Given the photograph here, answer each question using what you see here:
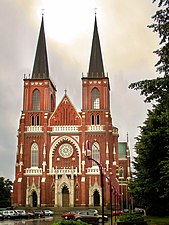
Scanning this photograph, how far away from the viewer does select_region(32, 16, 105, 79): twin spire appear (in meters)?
80.0

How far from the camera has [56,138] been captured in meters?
76.6

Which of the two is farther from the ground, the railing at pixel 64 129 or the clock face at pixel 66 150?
the railing at pixel 64 129

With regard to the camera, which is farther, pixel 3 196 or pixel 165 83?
pixel 3 196

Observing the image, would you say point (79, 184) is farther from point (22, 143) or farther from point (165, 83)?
point (165, 83)

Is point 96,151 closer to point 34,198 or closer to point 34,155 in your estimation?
point 34,155

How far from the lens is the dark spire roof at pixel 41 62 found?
80625 mm

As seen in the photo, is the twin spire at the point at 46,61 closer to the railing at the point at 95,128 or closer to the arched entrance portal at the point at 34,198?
the railing at the point at 95,128

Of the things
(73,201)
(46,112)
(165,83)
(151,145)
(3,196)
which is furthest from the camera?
(3,196)

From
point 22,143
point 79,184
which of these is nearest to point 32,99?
point 22,143

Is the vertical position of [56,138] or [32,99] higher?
[32,99]

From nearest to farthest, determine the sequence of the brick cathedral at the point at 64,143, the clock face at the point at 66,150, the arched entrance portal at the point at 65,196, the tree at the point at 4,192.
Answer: the brick cathedral at the point at 64,143 < the arched entrance portal at the point at 65,196 < the clock face at the point at 66,150 < the tree at the point at 4,192

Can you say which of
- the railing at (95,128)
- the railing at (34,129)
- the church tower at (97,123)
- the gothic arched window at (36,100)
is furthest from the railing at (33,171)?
the railing at (95,128)

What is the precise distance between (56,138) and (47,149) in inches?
112

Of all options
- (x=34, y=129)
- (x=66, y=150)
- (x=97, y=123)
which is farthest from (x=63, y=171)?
(x=97, y=123)
